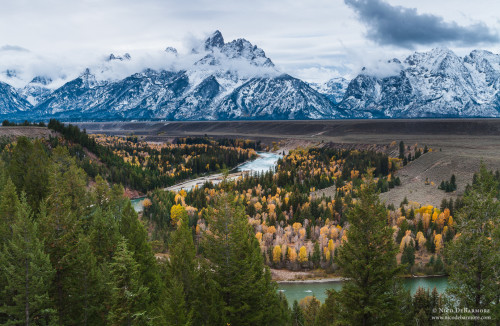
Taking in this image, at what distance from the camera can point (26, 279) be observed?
27047 mm

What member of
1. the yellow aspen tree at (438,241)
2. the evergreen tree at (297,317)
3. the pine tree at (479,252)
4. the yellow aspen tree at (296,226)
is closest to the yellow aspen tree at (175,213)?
the yellow aspen tree at (296,226)

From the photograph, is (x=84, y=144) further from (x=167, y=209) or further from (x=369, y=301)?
(x=369, y=301)

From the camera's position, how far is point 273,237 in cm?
8919

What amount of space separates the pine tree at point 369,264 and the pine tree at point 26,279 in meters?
21.5

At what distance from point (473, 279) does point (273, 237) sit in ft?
222

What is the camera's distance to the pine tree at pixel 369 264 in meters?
23.7

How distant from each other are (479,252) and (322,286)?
50254 mm

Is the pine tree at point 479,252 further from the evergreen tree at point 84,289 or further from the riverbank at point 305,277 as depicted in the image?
the riverbank at point 305,277

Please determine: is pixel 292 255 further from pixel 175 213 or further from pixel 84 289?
pixel 84 289

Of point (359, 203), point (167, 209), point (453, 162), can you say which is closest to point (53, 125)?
point (167, 209)

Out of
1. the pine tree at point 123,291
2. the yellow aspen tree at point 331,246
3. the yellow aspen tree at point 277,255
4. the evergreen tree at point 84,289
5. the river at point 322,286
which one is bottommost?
the river at point 322,286

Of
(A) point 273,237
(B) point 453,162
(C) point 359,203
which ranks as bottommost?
(A) point 273,237

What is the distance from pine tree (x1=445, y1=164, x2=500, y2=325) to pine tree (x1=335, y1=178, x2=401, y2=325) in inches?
154

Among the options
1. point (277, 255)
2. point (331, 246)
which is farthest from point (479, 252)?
point (277, 255)
